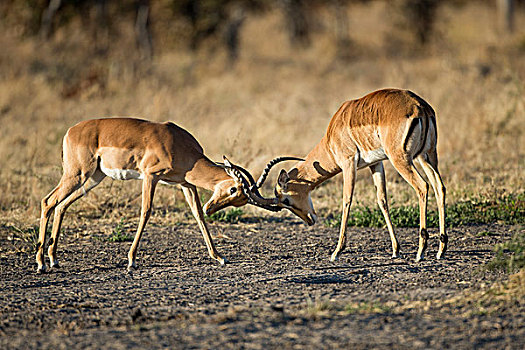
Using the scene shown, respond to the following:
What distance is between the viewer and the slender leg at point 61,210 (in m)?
7.41

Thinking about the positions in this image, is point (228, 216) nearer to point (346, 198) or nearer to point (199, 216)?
point (199, 216)

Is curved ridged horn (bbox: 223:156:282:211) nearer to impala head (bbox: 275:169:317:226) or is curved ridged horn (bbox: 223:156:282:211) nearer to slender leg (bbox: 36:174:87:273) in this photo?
impala head (bbox: 275:169:317:226)

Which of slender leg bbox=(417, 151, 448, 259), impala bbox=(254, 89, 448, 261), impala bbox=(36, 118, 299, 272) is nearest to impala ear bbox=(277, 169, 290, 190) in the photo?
impala bbox=(254, 89, 448, 261)

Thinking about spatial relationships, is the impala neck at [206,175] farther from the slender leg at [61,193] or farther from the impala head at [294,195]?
the slender leg at [61,193]

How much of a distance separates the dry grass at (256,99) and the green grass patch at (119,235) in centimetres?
71

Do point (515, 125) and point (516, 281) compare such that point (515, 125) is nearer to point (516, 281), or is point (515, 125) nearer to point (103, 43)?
point (516, 281)

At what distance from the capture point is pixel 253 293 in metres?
6.04

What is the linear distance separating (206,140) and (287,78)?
9627mm

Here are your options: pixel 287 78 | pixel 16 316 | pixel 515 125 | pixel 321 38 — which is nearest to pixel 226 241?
pixel 16 316

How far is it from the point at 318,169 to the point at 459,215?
2382mm

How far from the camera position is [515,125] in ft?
48.4

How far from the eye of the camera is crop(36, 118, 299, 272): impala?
7.35 meters

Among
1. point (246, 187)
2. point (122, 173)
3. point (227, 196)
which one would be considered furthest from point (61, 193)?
point (246, 187)

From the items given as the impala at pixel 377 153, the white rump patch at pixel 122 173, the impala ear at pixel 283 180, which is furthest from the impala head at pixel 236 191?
the white rump patch at pixel 122 173
